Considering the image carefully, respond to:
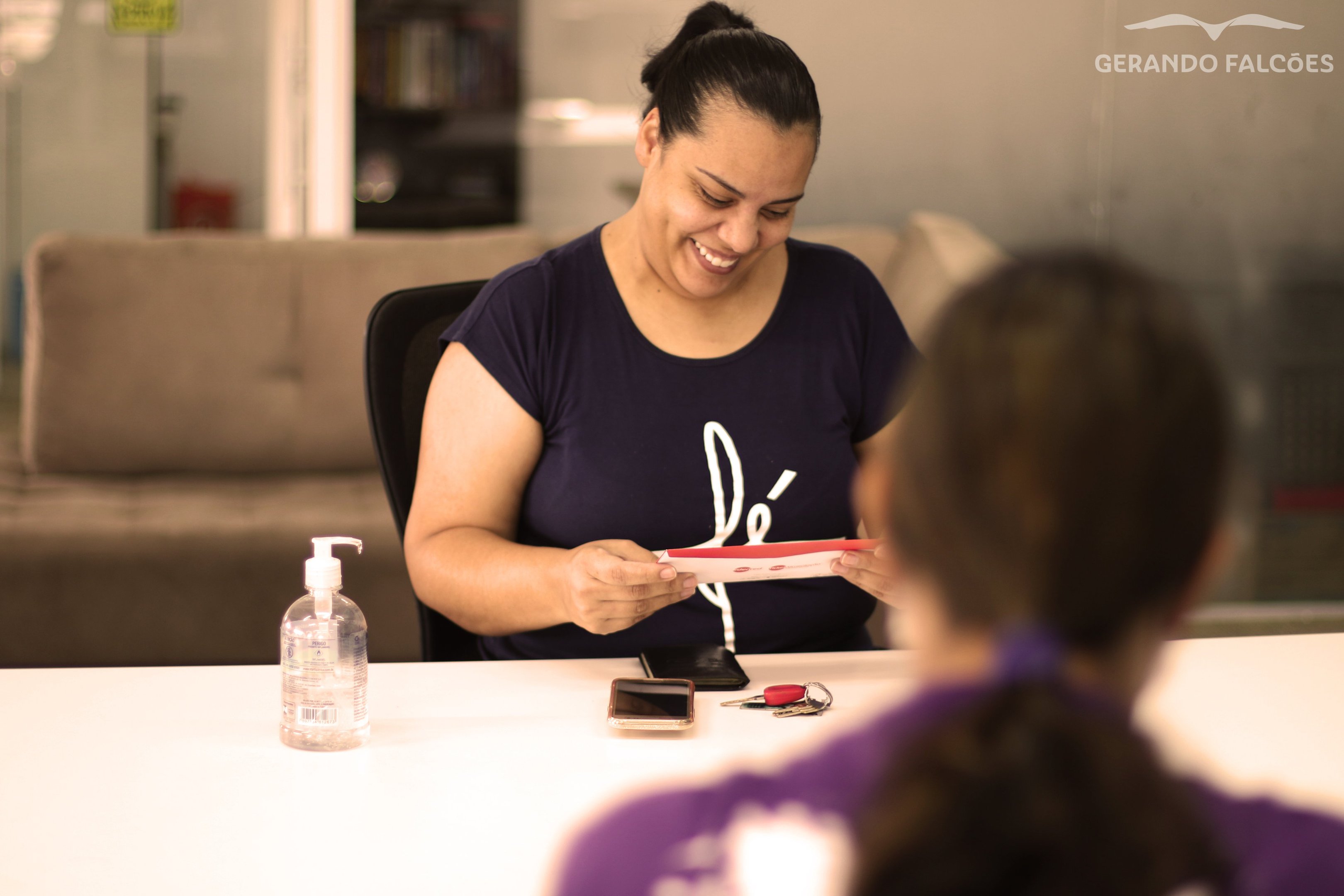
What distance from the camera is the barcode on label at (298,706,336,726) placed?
0.96 meters

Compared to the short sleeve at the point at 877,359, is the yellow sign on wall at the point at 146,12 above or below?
above

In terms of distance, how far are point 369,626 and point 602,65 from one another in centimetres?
223

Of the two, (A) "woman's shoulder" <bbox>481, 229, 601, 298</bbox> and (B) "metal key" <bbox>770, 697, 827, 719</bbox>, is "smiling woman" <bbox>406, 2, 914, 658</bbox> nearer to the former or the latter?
(A) "woman's shoulder" <bbox>481, 229, 601, 298</bbox>

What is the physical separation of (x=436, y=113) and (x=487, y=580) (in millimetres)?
3197

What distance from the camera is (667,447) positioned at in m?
1.36

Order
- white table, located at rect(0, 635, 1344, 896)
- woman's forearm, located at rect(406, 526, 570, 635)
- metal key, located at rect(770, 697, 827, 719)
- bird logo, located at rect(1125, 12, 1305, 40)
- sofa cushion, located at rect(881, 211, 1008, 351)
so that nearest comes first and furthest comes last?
white table, located at rect(0, 635, 1344, 896) → metal key, located at rect(770, 697, 827, 719) → woman's forearm, located at rect(406, 526, 570, 635) → sofa cushion, located at rect(881, 211, 1008, 351) → bird logo, located at rect(1125, 12, 1305, 40)

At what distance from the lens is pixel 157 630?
2.43 metres

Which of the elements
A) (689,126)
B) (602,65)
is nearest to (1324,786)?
(689,126)

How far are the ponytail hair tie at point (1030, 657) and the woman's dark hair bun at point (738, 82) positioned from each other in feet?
3.56

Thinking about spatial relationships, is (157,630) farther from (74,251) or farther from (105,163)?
(105,163)

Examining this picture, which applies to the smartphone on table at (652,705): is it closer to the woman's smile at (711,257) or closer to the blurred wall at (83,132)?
the woman's smile at (711,257)

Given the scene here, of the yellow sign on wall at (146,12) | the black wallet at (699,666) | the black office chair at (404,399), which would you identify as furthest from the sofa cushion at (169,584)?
the yellow sign on wall at (146,12)

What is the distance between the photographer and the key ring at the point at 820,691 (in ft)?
3.55

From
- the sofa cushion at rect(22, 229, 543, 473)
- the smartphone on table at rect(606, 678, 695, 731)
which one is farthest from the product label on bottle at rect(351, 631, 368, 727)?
the sofa cushion at rect(22, 229, 543, 473)
